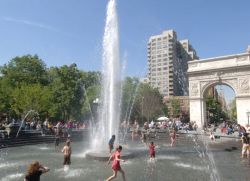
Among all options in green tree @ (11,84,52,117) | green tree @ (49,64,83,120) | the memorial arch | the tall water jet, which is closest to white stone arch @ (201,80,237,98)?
the memorial arch

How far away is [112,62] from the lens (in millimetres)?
23078

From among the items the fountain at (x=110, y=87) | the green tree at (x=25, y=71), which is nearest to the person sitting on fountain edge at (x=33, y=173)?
the fountain at (x=110, y=87)

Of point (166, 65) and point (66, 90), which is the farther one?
point (166, 65)

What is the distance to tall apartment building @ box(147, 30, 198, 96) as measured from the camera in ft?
392

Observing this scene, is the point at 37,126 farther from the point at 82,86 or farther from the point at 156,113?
the point at 156,113

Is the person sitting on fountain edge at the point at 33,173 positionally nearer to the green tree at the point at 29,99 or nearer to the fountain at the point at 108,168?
the fountain at the point at 108,168

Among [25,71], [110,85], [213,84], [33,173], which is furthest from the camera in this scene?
[25,71]

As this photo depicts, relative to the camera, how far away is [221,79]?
4641cm

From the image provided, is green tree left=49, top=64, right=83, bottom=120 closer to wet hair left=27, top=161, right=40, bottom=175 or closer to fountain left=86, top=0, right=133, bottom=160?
fountain left=86, top=0, right=133, bottom=160

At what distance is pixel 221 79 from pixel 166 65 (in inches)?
2916

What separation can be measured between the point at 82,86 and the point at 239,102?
117 ft

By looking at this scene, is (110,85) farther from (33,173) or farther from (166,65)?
(166,65)

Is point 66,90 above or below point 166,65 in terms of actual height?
below

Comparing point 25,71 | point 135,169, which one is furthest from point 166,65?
point 135,169
